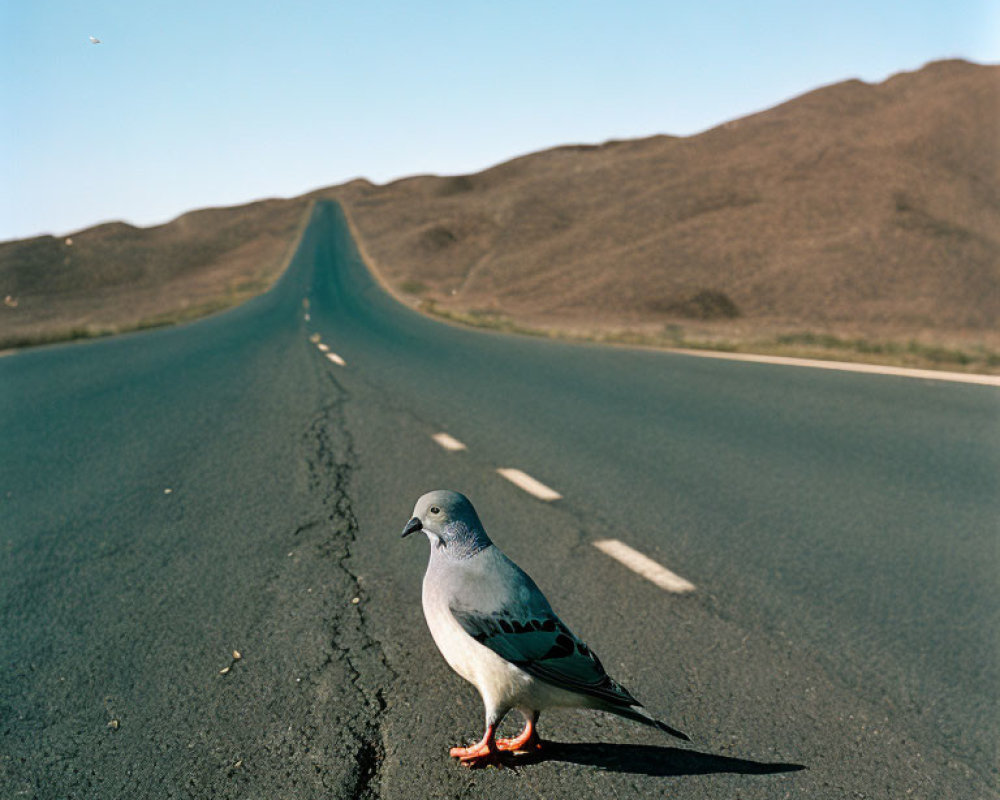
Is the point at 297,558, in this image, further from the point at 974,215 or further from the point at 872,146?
the point at 872,146

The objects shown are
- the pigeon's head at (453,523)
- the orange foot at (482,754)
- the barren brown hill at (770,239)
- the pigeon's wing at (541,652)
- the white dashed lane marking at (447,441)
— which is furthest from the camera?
the barren brown hill at (770,239)

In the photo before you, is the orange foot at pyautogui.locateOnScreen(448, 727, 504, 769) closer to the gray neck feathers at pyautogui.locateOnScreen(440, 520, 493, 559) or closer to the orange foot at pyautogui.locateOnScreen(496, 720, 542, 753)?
the orange foot at pyautogui.locateOnScreen(496, 720, 542, 753)

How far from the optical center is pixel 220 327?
23.0 metres

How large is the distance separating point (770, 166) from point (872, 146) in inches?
262

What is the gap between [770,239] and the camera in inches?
1652

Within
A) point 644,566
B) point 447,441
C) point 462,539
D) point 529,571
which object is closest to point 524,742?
point 462,539

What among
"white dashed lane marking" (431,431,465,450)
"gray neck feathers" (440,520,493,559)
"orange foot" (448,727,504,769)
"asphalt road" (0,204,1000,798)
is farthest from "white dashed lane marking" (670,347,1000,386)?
"gray neck feathers" (440,520,493,559)

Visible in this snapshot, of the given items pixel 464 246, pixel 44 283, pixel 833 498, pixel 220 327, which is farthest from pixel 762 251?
pixel 44 283

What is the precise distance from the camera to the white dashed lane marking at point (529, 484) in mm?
5953

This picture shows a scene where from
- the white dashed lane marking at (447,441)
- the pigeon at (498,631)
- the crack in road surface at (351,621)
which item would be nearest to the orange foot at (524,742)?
the pigeon at (498,631)

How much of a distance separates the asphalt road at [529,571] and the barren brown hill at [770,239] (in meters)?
8.24

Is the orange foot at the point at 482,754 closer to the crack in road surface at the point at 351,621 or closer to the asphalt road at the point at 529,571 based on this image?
the asphalt road at the point at 529,571

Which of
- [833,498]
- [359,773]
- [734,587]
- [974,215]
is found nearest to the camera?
[359,773]

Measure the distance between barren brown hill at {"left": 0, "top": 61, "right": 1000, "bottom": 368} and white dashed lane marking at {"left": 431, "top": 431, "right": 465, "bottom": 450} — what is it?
8911mm
